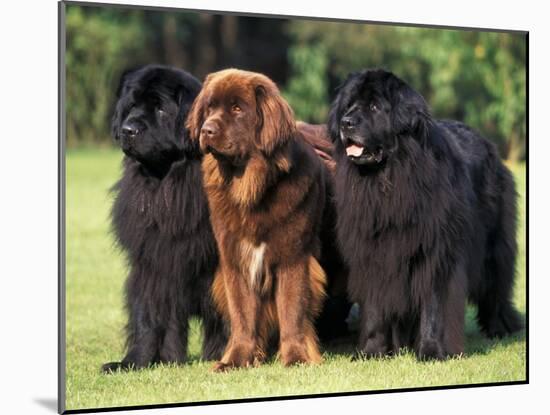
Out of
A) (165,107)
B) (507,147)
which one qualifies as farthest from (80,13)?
(507,147)

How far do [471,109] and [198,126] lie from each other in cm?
461

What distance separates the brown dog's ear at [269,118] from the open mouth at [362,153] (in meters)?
0.49

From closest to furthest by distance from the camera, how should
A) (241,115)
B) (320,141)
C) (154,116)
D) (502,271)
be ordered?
(241,115) → (154,116) → (320,141) → (502,271)

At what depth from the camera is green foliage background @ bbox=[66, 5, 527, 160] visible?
8336mm

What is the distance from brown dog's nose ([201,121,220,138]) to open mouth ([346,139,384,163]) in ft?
3.21

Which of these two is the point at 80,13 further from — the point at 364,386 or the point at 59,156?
the point at 364,386

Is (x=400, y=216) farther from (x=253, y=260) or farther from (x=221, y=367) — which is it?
(x=221, y=367)

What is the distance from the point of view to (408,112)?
6.17 m

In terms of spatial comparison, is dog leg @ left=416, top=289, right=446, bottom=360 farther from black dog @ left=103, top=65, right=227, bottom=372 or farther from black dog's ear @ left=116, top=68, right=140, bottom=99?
black dog's ear @ left=116, top=68, right=140, bottom=99

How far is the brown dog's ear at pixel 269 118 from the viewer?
581 centimetres

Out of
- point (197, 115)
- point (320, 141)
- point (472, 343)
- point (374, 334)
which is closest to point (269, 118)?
point (197, 115)

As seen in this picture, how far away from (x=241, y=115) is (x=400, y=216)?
4.02 feet

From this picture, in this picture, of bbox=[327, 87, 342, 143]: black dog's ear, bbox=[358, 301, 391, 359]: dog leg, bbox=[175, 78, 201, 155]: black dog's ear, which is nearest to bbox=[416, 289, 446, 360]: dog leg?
bbox=[358, 301, 391, 359]: dog leg

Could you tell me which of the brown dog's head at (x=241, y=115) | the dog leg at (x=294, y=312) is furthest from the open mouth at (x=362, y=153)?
the dog leg at (x=294, y=312)
